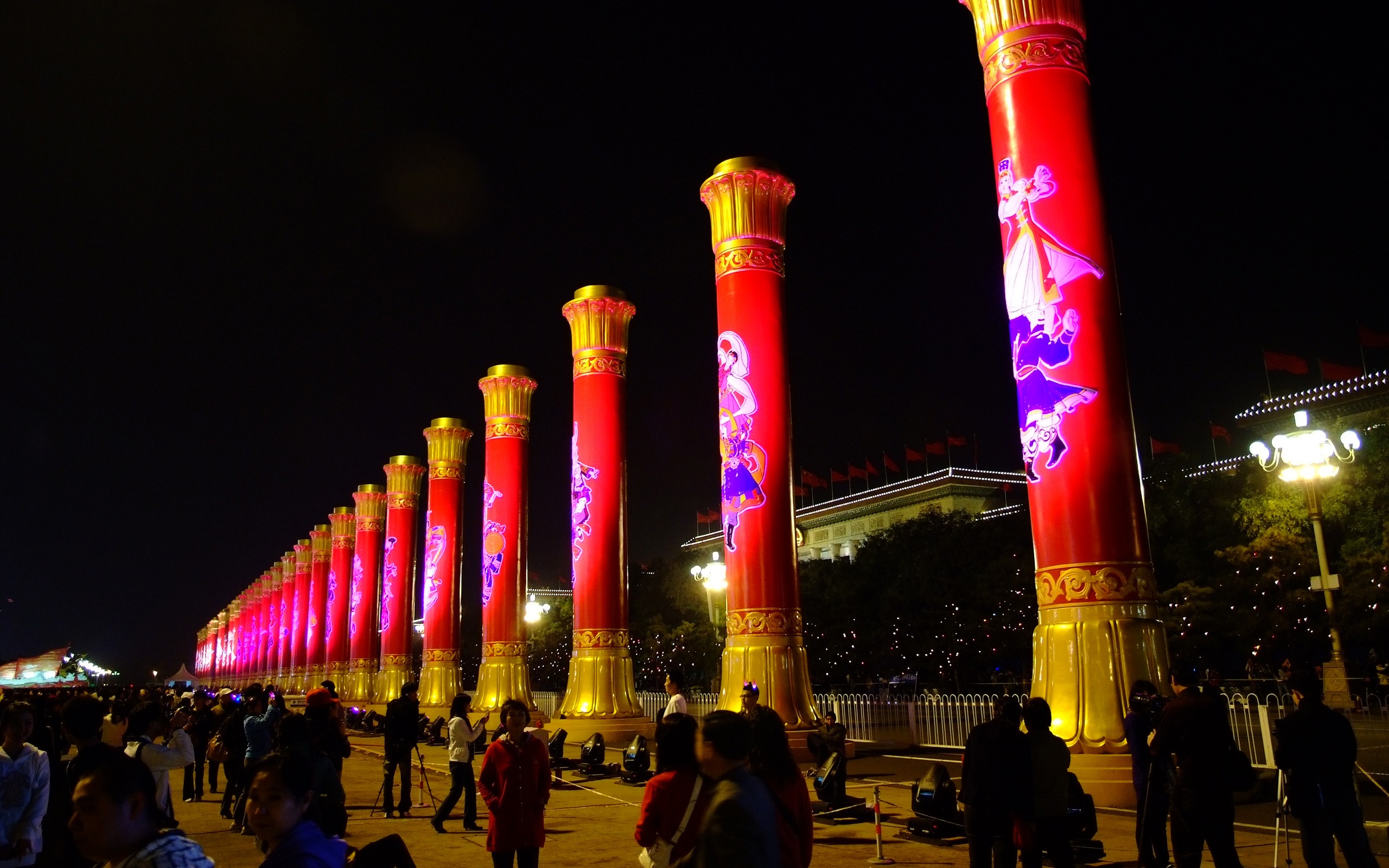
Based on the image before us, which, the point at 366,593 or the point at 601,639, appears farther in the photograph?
the point at 366,593

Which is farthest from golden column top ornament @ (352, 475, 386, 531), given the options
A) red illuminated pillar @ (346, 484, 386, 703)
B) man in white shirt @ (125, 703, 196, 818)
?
man in white shirt @ (125, 703, 196, 818)

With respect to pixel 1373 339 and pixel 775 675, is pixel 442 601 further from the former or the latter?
pixel 1373 339

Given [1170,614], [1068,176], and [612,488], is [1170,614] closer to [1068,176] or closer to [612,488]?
[612,488]

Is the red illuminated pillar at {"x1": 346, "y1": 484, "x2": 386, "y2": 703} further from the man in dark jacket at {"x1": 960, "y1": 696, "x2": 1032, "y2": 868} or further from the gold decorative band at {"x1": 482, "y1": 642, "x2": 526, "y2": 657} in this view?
the man in dark jacket at {"x1": 960, "y1": 696, "x2": 1032, "y2": 868}

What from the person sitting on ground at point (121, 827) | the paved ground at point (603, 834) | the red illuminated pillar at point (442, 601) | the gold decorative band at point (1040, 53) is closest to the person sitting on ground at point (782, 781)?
the person sitting on ground at point (121, 827)

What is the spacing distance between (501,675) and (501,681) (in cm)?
14

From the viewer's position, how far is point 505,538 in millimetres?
27266

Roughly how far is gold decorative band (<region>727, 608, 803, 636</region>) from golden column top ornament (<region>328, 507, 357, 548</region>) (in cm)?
3449

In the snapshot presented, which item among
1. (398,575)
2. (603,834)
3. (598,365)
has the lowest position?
(603,834)

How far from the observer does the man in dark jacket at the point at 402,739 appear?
43.3ft

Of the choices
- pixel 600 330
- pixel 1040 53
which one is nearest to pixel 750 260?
pixel 600 330

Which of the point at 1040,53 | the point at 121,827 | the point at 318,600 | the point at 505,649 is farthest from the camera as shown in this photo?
the point at 318,600

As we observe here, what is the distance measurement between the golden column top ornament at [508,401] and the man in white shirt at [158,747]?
19024 millimetres

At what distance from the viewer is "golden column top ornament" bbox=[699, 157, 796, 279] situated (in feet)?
60.9
